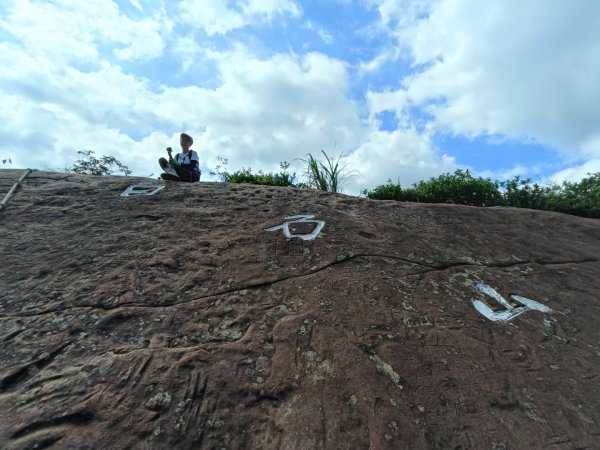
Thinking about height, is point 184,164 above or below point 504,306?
above

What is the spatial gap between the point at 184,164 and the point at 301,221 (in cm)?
220

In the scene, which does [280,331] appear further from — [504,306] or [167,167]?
[167,167]

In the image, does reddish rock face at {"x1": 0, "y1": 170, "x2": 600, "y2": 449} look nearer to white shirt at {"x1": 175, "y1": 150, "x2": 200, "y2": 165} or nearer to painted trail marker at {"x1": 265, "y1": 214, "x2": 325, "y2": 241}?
painted trail marker at {"x1": 265, "y1": 214, "x2": 325, "y2": 241}

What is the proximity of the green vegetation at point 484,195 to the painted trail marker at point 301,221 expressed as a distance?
13.5 ft

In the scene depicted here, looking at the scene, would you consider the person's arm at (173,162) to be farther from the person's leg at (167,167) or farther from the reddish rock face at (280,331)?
the reddish rock face at (280,331)

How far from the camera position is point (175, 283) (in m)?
2.51

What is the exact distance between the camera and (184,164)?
4.82m

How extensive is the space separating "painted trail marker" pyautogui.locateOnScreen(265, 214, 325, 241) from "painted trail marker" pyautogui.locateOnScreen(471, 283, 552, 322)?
133cm

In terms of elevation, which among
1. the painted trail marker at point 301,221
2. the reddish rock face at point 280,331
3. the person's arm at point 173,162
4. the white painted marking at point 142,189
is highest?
the person's arm at point 173,162

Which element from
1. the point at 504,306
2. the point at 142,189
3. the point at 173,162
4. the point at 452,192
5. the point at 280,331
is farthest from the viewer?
the point at 452,192

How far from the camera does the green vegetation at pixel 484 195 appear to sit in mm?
7316

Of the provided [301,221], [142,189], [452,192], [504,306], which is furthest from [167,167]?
[452,192]

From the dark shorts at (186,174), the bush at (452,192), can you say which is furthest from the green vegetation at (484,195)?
the dark shorts at (186,174)

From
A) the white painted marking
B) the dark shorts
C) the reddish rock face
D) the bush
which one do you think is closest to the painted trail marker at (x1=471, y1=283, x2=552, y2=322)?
the reddish rock face
